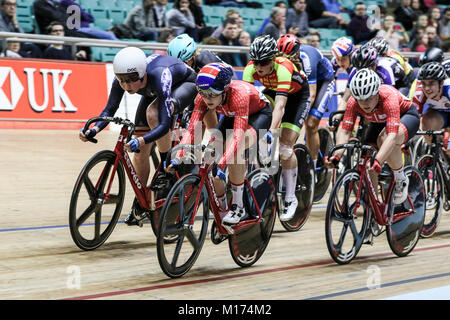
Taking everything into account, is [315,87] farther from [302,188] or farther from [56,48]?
[56,48]

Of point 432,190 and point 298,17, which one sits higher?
→ point 298,17

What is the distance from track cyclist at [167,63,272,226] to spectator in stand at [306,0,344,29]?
32.4 ft

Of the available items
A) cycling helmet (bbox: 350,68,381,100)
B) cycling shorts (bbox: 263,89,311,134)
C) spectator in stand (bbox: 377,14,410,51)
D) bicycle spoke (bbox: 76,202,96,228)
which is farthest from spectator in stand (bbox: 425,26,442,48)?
bicycle spoke (bbox: 76,202,96,228)

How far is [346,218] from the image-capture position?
4.72 m

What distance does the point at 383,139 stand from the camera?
520cm

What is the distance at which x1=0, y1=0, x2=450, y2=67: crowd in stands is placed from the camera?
998cm

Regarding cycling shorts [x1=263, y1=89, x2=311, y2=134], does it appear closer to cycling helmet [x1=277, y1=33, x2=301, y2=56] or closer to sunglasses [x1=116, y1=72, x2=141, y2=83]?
cycling helmet [x1=277, y1=33, x2=301, y2=56]

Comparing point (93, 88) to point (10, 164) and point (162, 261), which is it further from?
point (162, 261)

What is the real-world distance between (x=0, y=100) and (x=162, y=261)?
20.0 ft

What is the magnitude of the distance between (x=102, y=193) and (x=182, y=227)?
895 mm

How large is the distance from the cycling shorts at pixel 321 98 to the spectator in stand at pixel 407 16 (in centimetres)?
1001

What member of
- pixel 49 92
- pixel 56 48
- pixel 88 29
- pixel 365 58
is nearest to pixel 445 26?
pixel 88 29

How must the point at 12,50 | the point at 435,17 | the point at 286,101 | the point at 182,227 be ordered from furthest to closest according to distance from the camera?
the point at 435,17 < the point at 12,50 < the point at 286,101 < the point at 182,227
